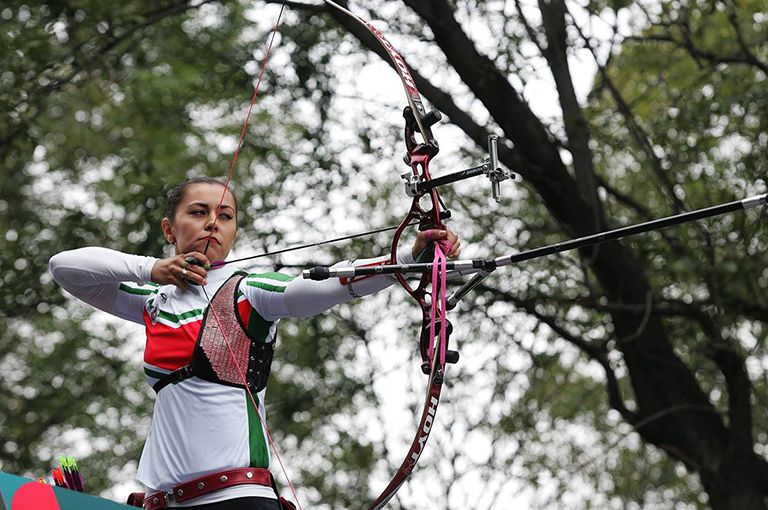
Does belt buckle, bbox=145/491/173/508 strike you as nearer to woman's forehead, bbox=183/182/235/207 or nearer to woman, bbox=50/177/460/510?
woman, bbox=50/177/460/510

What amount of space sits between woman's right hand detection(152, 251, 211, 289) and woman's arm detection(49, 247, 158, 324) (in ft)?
0.12

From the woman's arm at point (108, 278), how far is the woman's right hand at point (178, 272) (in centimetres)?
4

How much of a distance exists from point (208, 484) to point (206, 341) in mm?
345

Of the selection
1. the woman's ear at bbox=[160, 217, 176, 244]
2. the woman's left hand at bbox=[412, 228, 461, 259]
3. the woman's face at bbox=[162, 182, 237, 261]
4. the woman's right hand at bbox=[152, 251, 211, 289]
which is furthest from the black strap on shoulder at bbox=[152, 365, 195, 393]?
the woman's left hand at bbox=[412, 228, 461, 259]

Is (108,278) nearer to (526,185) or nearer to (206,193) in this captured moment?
(206,193)

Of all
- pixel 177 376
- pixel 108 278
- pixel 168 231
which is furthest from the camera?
pixel 168 231

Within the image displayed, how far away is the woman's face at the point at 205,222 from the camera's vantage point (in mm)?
3193

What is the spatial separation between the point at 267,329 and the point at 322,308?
0.18m

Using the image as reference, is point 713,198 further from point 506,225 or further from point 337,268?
point 337,268

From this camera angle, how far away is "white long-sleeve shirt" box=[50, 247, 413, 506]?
9.52 feet

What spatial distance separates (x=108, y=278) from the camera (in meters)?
3.12

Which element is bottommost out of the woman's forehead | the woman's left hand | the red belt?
the red belt

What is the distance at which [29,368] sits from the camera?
455 inches

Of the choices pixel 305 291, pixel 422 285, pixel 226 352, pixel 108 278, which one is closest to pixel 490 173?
pixel 422 285
